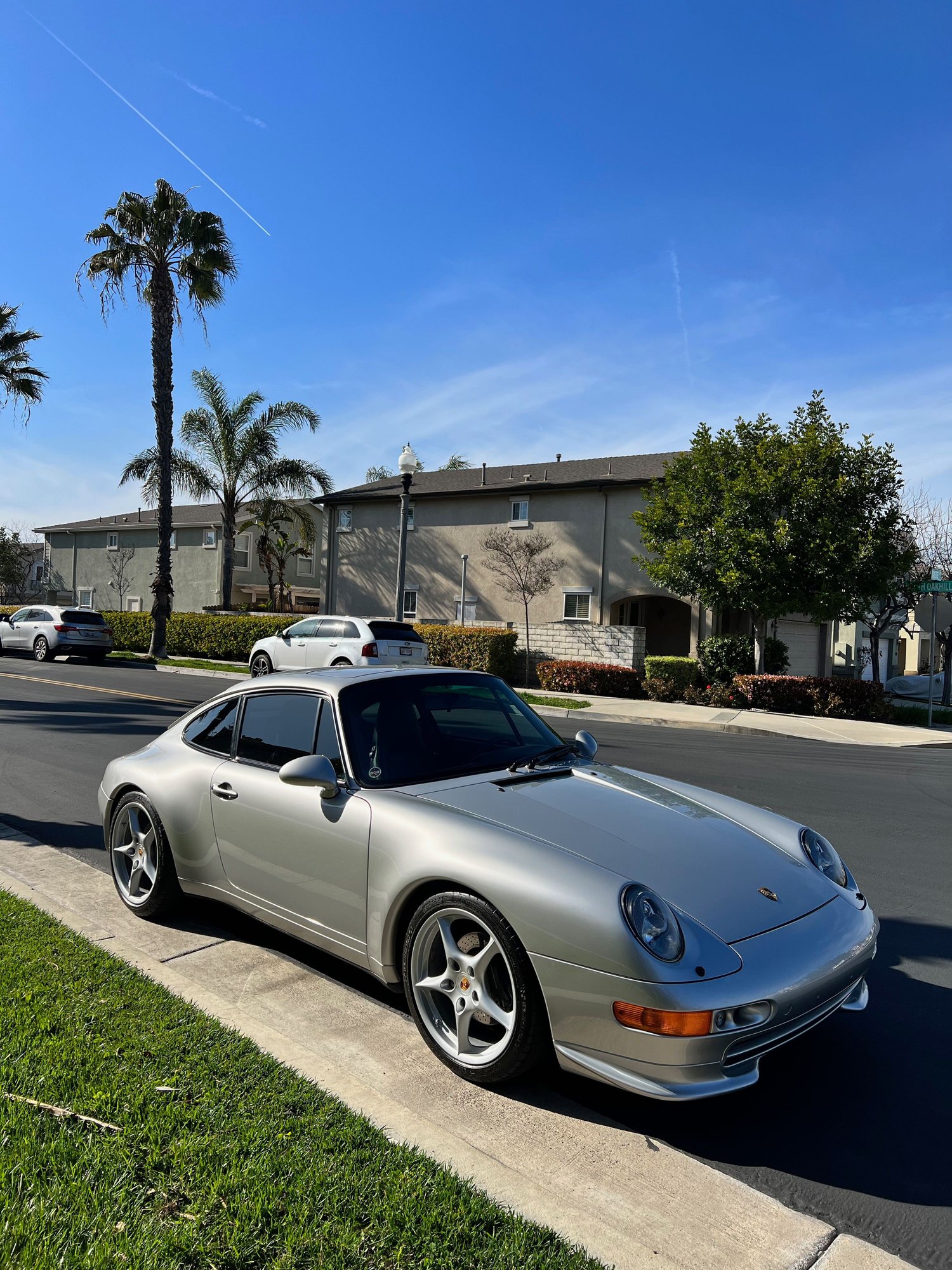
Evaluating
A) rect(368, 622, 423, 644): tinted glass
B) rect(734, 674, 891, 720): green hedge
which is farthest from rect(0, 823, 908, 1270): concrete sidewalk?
rect(734, 674, 891, 720): green hedge

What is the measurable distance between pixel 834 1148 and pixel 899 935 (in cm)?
222

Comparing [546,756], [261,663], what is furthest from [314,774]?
[261,663]

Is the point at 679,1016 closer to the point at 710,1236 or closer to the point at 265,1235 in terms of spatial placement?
the point at 710,1236

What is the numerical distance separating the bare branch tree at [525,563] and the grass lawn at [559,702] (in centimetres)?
897

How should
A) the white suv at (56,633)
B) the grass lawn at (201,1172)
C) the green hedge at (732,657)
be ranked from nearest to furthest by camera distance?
the grass lawn at (201,1172)
the green hedge at (732,657)
the white suv at (56,633)

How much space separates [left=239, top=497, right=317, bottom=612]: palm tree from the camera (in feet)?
117

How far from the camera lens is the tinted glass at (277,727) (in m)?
4.10

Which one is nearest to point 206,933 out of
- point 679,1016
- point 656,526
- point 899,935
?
point 679,1016

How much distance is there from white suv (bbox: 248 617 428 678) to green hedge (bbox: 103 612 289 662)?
6.61 meters

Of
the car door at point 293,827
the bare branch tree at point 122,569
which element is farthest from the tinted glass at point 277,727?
the bare branch tree at point 122,569

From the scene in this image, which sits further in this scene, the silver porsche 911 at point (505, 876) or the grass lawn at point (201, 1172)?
the silver porsche 911 at point (505, 876)

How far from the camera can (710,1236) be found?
92.2 inches

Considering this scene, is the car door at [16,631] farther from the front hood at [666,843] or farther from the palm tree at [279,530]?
the front hood at [666,843]

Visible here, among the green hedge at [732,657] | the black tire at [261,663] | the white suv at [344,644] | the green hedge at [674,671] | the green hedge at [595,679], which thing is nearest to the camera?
the white suv at [344,644]
